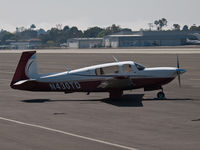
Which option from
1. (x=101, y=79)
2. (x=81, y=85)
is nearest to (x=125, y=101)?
(x=101, y=79)

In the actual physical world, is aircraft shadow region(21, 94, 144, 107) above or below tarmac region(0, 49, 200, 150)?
below

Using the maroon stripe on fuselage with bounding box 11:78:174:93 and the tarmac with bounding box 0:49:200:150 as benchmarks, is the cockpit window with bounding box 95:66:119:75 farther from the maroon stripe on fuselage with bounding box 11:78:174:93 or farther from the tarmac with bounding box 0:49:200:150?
the tarmac with bounding box 0:49:200:150

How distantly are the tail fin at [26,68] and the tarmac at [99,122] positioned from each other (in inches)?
50.2

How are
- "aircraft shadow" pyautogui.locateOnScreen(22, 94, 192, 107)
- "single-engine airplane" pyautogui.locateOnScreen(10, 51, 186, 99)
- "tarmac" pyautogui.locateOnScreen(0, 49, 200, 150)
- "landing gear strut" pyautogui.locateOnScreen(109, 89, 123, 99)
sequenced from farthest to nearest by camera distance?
1. "landing gear strut" pyautogui.locateOnScreen(109, 89, 123, 99)
2. "single-engine airplane" pyautogui.locateOnScreen(10, 51, 186, 99)
3. "aircraft shadow" pyautogui.locateOnScreen(22, 94, 192, 107)
4. "tarmac" pyautogui.locateOnScreen(0, 49, 200, 150)

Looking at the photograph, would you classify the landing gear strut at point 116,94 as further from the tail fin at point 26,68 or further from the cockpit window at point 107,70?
the tail fin at point 26,68

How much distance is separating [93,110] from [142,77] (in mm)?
4167

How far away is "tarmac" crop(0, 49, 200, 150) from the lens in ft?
46.8

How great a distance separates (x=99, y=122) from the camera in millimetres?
18047

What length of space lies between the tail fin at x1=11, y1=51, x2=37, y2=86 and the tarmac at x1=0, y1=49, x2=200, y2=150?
1276 millimetres

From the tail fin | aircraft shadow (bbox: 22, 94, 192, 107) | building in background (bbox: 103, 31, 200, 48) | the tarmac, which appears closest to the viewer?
the tarmac

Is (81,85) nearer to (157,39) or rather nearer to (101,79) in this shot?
(101,79)

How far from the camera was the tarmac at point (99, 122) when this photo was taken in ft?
46.8

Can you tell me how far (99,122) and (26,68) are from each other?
8.01m

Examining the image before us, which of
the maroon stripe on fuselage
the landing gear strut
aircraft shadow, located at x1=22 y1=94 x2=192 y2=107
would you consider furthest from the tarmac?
the maroon stripe on fuselage
